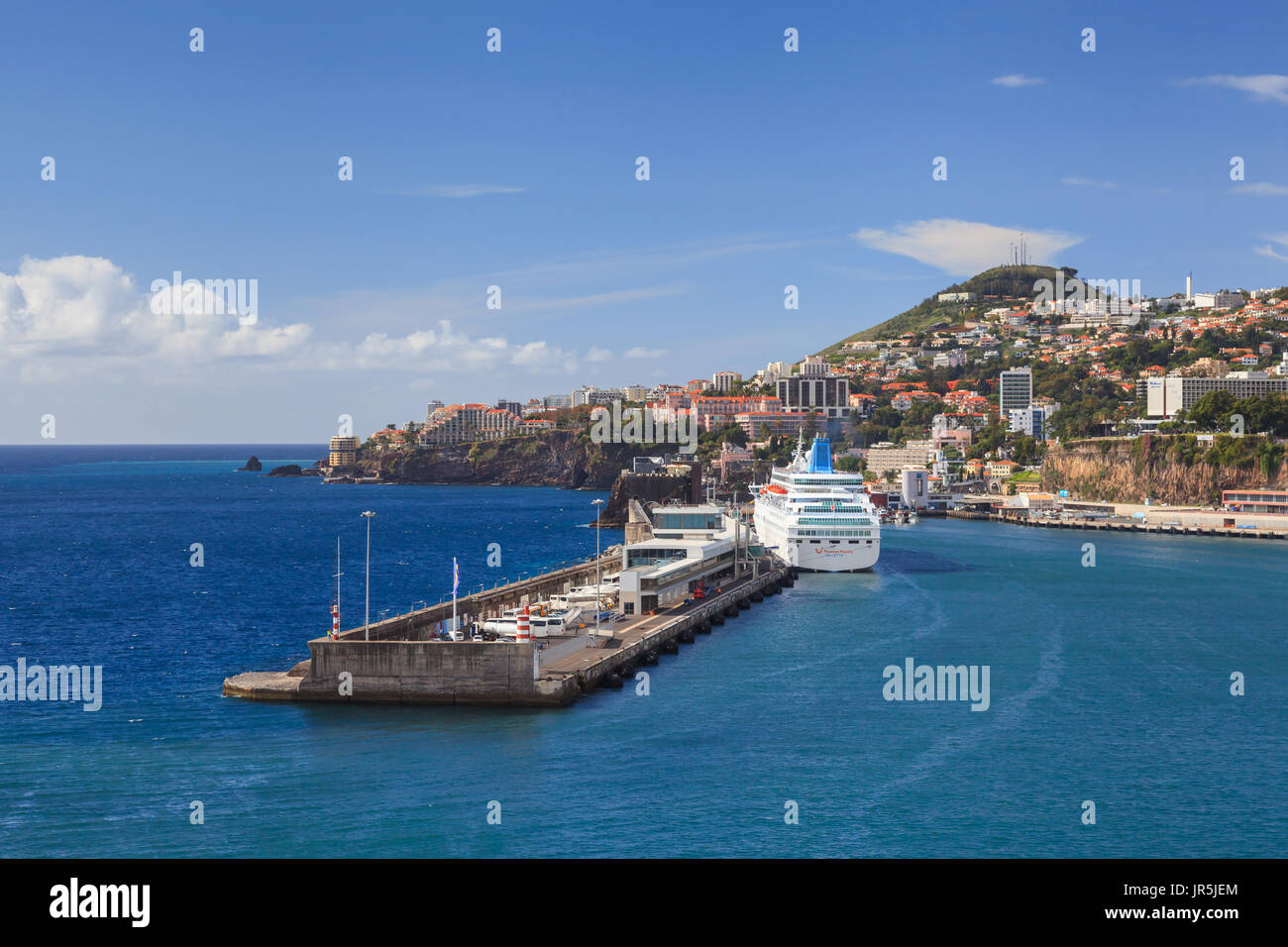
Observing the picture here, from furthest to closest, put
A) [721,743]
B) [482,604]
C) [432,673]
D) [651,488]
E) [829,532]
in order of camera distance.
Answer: [651,488], [829,532], [482,604], [432,673], [721,743]

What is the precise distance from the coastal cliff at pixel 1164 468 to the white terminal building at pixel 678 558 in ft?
192

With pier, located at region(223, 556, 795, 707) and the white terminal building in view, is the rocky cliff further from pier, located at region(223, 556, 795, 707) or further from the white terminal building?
pier, located at region(223, 556, 795, 707)

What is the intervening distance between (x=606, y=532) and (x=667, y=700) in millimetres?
57120

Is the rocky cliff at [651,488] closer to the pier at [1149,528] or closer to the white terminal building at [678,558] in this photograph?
the pier at [1149,528]

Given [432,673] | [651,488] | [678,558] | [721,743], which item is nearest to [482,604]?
[432,673]

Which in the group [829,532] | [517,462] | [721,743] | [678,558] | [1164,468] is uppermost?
[517,462]

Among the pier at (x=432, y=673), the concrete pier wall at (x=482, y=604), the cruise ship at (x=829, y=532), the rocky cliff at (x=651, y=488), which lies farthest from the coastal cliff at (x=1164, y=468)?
the pier at (x=432, y=673)

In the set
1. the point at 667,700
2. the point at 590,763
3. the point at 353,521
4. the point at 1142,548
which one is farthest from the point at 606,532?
the point at 590,763

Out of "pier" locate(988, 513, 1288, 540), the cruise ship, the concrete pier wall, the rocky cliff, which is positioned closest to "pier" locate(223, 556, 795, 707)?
the concrete pier wall

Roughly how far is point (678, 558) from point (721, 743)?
20.2m

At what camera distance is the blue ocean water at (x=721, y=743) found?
693 inches

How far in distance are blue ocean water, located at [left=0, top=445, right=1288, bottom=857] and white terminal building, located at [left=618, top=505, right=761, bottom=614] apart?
2.84 m

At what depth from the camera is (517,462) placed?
160750 mm

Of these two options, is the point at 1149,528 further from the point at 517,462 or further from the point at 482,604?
the point at 517,462
